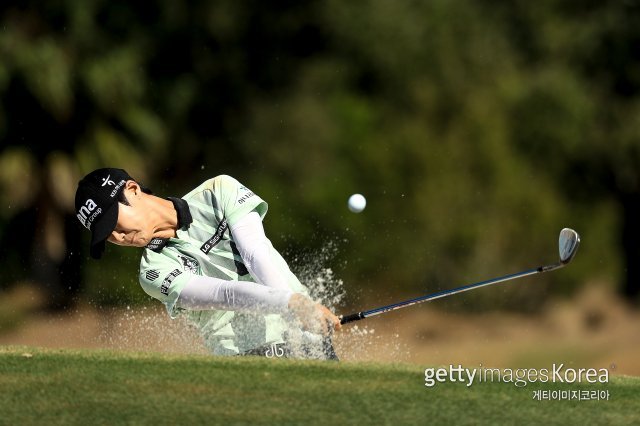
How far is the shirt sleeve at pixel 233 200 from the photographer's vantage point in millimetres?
6555

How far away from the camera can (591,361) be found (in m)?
21.1

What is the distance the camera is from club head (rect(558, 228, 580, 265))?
743 centimetres

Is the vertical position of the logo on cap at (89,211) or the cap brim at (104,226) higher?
the logo on cap at (89,211)

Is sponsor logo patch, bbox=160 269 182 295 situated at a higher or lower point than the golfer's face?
lower

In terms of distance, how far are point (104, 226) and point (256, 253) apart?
73 cm

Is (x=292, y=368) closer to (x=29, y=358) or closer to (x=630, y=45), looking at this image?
(x=29, y=358)

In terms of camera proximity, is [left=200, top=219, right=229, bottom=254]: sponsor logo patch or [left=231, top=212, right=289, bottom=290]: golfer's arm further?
[left=200, top=219, right=229, bottom=254]: sponsor logo patch

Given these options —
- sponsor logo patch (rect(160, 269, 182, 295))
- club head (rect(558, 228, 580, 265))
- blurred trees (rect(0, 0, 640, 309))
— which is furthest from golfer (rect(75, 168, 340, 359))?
blurred trees (rect(0, 0, 640, 309))

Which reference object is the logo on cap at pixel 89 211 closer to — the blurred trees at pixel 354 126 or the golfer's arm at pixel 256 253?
the golfer's arm at pixel 256 253

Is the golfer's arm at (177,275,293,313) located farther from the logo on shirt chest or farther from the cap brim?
the cap brim

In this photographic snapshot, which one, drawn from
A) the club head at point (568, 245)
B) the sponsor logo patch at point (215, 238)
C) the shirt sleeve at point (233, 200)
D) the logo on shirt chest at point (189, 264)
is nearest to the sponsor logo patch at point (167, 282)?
the logo on shirt chest at point (189, 264)

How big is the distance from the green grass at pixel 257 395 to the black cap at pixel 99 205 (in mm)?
602

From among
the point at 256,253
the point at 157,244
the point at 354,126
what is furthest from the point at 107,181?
the point at 354,126

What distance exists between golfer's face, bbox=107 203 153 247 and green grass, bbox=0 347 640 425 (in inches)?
26.2
